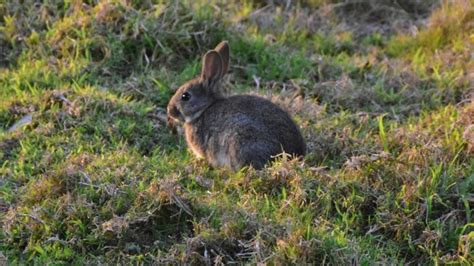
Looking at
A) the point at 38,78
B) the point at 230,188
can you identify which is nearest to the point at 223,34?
the point at 38,78

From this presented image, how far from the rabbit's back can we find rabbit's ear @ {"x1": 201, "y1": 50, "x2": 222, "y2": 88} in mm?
262

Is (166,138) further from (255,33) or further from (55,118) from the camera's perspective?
(255,33)

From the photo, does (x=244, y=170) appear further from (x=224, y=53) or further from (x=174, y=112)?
(x=224, y=53)

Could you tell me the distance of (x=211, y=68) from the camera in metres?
6.21

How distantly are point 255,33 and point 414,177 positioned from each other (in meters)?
3.15

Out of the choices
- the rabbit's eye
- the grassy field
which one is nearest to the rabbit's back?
the grassy field

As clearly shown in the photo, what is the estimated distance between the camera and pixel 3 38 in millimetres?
7418

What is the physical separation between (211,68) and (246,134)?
77cm

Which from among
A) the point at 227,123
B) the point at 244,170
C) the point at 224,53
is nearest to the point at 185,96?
the point at 224,53

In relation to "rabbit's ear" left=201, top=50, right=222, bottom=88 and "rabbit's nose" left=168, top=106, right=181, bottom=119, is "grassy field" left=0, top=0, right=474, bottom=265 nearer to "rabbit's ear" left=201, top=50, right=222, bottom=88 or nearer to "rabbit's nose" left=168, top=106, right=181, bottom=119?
"rabbit's nose" left=168, top=106, right=181, bottom=119

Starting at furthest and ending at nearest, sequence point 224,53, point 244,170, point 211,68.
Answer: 1. point 224,53
2. point 211,68
3. point 244,170

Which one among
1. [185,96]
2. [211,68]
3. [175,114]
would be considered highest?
[211,68]

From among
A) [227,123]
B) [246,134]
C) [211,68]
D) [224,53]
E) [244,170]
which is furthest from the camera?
[224,53]

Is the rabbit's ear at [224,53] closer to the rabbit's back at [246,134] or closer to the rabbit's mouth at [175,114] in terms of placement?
the rabbit's back at [246,134]
